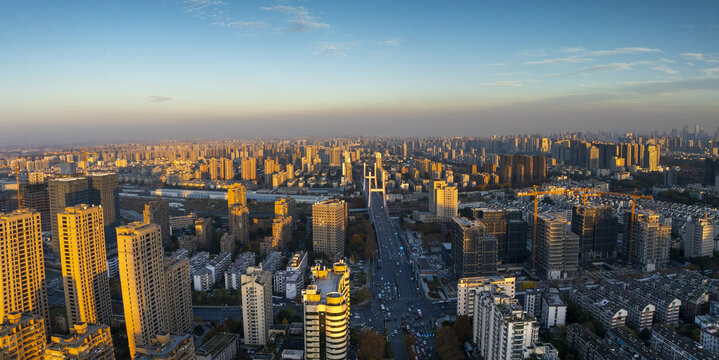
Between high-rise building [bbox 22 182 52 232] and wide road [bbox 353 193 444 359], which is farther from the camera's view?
high-rise building [bbox 22 182 52 232]

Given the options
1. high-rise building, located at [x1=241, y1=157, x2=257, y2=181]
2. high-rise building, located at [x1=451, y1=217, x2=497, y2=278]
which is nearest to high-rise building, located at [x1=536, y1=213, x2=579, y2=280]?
high-rise building, located at [x1=451, y1=217, x2=497, y2=278]

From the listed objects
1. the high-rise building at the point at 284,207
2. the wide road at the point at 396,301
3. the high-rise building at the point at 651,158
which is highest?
the high-rise building at the point at 651,158

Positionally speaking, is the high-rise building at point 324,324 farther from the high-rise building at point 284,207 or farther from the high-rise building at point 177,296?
the high-rise building at point 284,207

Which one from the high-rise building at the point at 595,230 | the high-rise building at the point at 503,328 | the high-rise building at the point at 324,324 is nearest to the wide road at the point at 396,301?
the high-rise building at the point at 503,328

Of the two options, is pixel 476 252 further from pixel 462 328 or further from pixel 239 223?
pixel 239 223

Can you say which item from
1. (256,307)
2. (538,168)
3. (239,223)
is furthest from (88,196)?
(538,168)

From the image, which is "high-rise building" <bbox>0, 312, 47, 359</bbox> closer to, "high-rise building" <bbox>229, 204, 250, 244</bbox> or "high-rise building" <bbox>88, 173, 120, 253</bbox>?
"high-rise building" <bbox>88, 173, 120, 253</bbox>

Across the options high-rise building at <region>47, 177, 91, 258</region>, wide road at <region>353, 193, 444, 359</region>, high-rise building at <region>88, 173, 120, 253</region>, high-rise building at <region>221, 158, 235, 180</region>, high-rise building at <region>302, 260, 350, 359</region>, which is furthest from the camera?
high-rise building at <region>221, 158, 235, 180</region>
